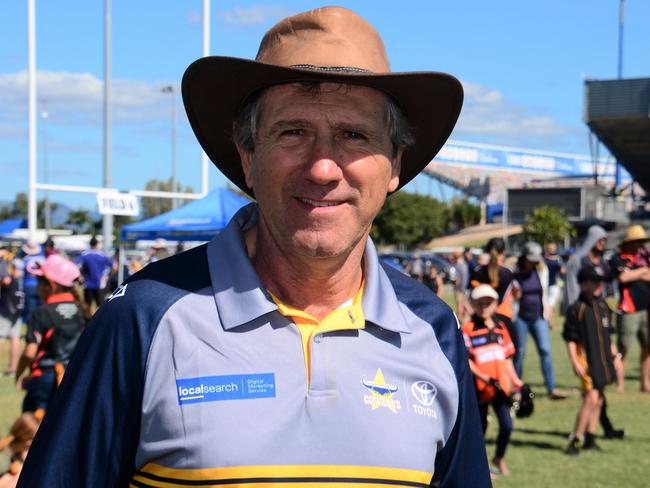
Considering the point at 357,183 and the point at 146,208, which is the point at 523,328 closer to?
the point at 357,183

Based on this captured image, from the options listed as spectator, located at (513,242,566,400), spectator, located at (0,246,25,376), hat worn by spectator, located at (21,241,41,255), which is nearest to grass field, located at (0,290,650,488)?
spectator, located at (513,242,566,400)

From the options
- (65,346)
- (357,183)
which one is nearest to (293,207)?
(357,183)

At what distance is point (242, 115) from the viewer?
2496 mm

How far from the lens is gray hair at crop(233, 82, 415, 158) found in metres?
2.40

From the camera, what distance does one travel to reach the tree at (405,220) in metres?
88.2

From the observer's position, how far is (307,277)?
7.88 ft

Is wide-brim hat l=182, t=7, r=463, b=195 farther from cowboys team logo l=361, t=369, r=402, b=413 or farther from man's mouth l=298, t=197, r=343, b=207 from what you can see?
cowboys team logo l=361, t=369, r=402, b=413

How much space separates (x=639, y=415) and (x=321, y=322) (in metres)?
10.3

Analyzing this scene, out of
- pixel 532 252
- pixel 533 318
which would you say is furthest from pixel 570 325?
pixel 532 252

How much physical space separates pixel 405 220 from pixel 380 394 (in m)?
87.4

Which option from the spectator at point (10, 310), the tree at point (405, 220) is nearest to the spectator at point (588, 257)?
the spectator at point (10, 310)

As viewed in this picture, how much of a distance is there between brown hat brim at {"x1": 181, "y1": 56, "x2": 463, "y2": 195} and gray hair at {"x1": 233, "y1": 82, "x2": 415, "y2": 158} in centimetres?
2

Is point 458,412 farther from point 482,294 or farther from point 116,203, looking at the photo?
point 116,203

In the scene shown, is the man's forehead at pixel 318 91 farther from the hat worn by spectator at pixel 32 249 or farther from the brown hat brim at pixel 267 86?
the hat worn by spectator at pixel 32 249
